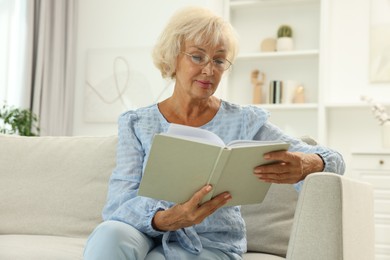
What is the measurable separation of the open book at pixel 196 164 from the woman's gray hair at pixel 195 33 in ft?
1.40

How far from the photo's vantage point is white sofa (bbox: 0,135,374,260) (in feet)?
5.71

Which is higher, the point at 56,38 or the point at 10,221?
the point at 56,38

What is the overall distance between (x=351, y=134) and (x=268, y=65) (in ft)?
2.83

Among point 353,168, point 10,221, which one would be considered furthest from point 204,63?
point 353,168

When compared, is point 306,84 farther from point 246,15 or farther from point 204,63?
point 204,63

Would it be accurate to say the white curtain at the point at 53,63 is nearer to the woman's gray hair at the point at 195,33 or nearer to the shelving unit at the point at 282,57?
the shelving unit at the point at 282,57

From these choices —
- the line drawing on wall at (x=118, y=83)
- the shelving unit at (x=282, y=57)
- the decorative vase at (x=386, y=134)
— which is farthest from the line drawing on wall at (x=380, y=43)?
the line drawing on wall at (x=118, y=83)

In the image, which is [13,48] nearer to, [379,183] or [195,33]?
[379,183]

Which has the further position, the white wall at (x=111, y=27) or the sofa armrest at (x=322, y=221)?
the white wall at (x=111, y=27)

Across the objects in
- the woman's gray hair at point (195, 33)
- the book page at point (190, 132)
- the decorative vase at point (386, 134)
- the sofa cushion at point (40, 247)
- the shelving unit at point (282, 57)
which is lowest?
the sofa cushion at point (40, 247)

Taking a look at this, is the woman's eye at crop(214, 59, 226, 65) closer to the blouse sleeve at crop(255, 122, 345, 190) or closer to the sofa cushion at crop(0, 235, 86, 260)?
the blouse sleeve at crop(255, 122, 345, 190)

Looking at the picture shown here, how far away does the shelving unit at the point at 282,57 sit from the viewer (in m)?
4.58

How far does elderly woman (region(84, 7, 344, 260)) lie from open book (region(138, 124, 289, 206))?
29 millimetres

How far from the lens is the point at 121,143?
177 centimetres
